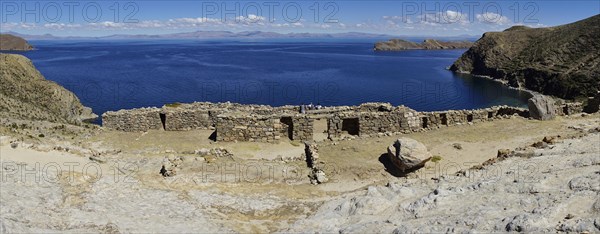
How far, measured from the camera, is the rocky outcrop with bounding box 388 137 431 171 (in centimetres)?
2178

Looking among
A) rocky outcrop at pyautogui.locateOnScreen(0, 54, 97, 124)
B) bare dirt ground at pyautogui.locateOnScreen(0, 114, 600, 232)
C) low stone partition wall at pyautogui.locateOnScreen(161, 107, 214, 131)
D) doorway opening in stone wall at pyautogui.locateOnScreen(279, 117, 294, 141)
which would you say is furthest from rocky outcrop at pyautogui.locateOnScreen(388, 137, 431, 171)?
rocky outcrop at pyautogui.locateOnScreen(0, 54, 97, 124)

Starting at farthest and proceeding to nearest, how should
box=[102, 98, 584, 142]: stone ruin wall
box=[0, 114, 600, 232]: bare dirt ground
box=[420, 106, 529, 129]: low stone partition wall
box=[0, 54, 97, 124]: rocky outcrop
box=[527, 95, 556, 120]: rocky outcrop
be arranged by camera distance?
box=[0, 54, 97, 124]: rocky outcrop, box=[527, 95, 556, 120]: rocky outcrop, box=[420, 106, 529, 129]: low stone partition wall, box=[102, 98, 584, 142]: stone ruin wall, box=[0, 114, 600, 232]: bare dirt ground

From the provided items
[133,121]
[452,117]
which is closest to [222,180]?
[133,121]

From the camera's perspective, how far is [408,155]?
859 inches

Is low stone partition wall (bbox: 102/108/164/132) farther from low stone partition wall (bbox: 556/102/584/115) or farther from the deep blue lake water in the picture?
the deep blue lake water

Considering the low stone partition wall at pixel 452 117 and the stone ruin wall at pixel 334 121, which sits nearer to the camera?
the stone ruin wall at pixel 334 121

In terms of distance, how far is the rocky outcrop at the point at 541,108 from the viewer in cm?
2992

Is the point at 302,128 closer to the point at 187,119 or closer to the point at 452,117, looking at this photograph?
the point at 187,119

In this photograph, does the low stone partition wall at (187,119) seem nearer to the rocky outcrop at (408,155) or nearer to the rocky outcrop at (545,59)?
the rocky outcrop at (408,155)

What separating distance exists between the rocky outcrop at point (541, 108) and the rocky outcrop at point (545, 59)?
6168cm

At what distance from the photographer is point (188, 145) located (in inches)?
1137

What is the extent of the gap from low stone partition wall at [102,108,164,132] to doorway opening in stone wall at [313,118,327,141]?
11358 mm

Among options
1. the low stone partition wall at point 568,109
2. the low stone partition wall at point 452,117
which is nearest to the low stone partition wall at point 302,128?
the low stone partition wall at point 452,117

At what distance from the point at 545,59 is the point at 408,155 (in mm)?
103272
